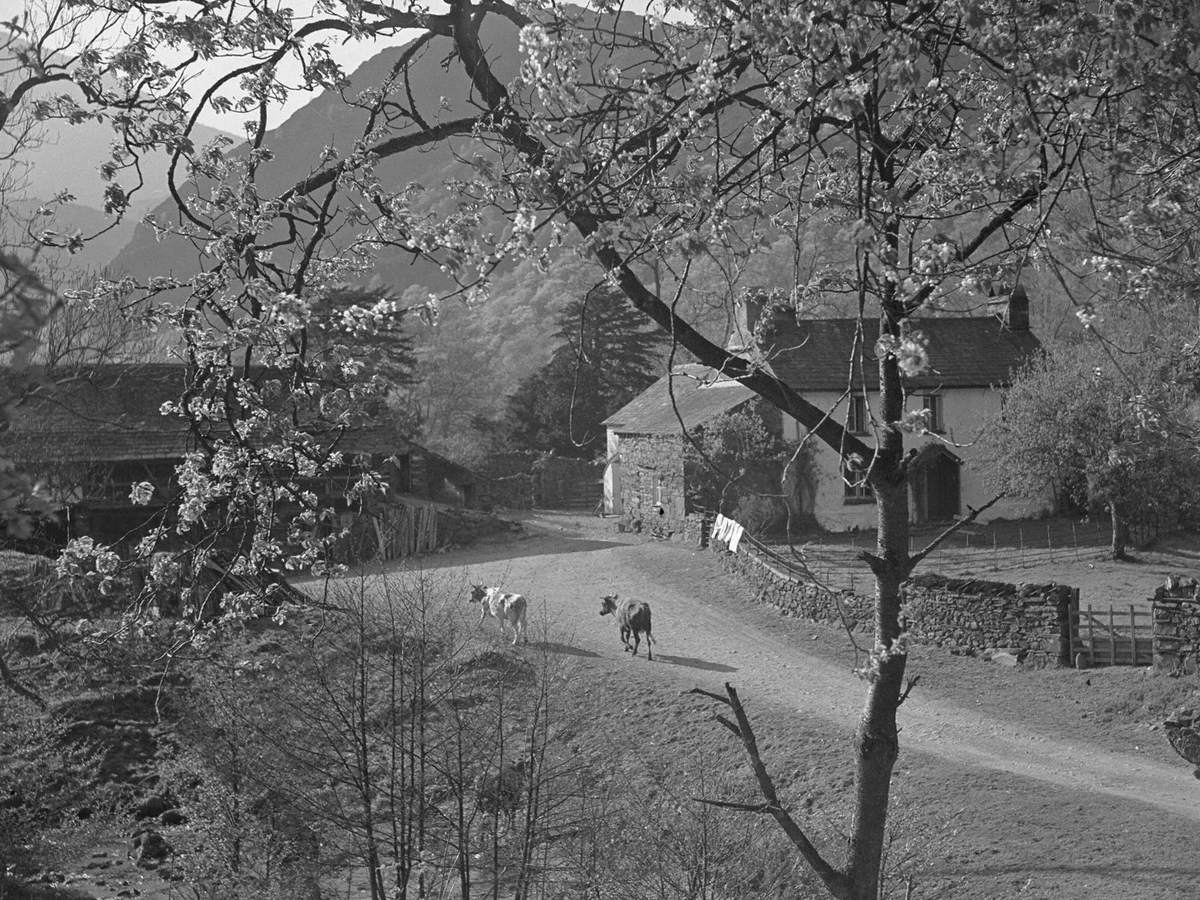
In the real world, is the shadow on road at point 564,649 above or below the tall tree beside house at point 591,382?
below

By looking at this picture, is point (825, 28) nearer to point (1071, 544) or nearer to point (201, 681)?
point (201, 681)

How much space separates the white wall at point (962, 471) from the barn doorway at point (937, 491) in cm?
29

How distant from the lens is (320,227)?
17.8ft

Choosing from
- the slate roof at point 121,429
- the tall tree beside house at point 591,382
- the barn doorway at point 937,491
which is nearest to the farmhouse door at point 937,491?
the barn doorway at point 937,491

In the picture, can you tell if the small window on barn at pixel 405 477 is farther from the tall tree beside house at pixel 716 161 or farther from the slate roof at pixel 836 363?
the tall tree beside house at pixel 716 161

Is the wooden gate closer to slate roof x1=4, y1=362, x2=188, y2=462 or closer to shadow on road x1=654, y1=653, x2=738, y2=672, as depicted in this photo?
shadow on road x1=654, y1=653, x2=738, y2=672

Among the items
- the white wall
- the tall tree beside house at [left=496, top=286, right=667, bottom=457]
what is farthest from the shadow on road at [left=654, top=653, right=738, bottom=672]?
the tall tree beside house at [left=496, top=286, right=667, bottom=457]

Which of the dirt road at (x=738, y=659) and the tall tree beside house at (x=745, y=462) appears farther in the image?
the tall tree beside house at (x=745, y=462)

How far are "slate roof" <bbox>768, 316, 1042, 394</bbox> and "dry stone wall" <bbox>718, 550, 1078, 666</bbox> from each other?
13132 mm

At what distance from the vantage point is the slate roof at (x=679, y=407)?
123ft

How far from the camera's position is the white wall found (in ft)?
121

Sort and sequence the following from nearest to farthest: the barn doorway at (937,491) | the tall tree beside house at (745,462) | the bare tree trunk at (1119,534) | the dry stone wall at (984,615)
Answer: the dry stone wall at (984,615)
the bare tree trunk at (1119,534)
the tall tree beside house at (745,462)
the barn doorway at (937,491)

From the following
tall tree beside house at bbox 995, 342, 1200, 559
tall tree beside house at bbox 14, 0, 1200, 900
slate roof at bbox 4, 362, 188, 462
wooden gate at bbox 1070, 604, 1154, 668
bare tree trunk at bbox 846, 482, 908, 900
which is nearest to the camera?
tall tree beside house at bbox 14, 0, 1200, 900

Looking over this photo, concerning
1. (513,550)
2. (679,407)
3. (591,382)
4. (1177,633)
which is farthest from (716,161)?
(591,382)
